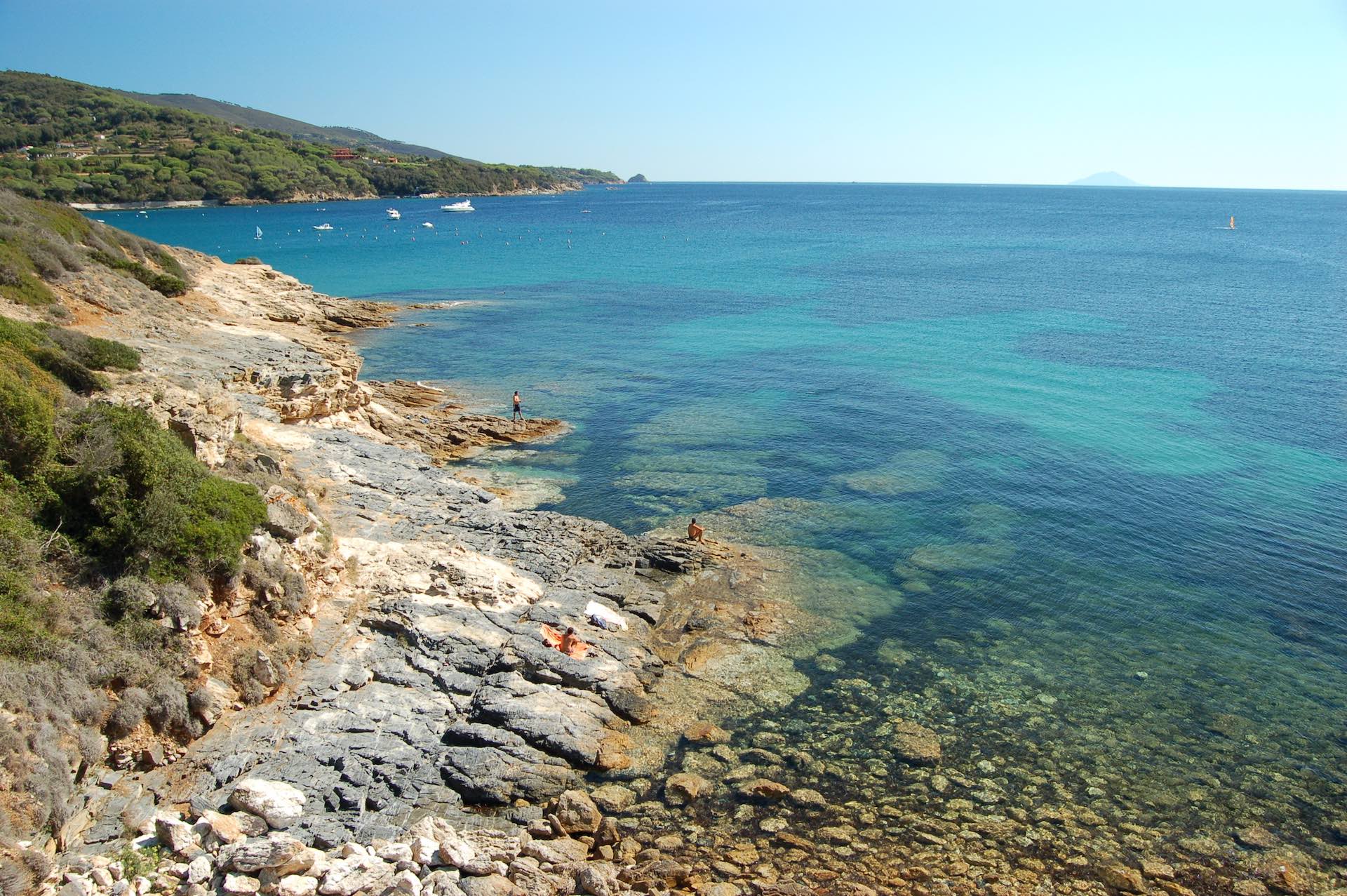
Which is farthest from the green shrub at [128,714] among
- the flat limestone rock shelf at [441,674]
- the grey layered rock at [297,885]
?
the grey layered rock at [297,885]

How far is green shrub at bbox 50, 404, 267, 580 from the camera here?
53.2ft

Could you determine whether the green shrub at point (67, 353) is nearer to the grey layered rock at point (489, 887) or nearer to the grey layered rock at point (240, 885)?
the grey layered rock at point (240, 885)

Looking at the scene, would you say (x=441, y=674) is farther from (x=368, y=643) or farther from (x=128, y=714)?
(x=128, y=714)

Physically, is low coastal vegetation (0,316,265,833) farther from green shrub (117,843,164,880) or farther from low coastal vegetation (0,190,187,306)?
low coastal vegetation (0,190,187,306)

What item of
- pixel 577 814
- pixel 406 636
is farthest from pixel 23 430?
pixel 577 814

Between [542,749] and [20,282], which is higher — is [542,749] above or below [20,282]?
below

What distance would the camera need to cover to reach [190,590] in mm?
16453

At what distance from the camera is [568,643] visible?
20.8m

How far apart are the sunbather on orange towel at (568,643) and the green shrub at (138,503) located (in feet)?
24.6

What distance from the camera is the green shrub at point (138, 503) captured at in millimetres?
16203

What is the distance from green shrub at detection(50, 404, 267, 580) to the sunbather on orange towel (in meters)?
7.51

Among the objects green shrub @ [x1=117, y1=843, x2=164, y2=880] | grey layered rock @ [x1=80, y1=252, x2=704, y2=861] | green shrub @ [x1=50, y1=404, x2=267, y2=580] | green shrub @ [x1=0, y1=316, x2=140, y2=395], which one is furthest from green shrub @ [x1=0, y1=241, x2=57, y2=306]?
green shrub @ [x1=117, y1=843, x2=164, y2=880]

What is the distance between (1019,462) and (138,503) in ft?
106

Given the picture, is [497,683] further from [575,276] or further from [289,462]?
[575,276]
